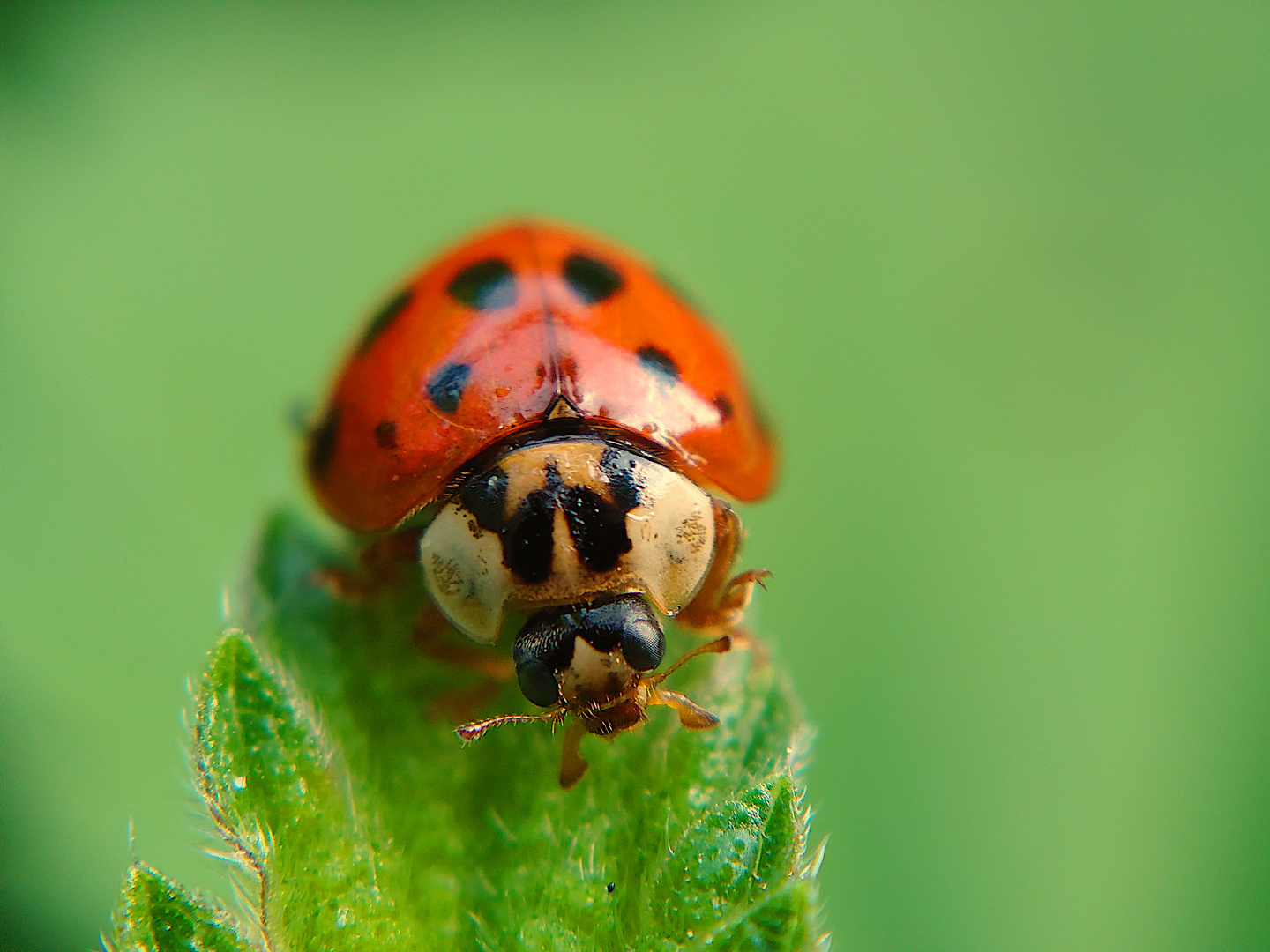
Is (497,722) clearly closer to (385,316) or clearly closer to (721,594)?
(721,594)

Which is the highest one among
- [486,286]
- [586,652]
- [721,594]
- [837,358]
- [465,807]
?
[837,358]

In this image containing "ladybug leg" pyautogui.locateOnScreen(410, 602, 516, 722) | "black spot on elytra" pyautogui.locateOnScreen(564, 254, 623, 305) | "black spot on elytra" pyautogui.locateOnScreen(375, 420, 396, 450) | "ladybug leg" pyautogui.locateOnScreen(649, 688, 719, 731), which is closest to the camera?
"ladybug leg" pyautogui.locateOnScreen(649, 688, 719, 731)

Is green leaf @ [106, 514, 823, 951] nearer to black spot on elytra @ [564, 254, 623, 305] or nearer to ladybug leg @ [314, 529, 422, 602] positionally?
ladybug leg @ [314, 529, 422, 602]

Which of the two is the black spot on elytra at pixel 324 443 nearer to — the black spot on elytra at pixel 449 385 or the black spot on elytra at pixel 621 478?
the black spot on elytra at pixel 449 385

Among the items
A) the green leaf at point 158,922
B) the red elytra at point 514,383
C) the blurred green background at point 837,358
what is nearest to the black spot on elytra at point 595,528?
the red elytra at point 514,383

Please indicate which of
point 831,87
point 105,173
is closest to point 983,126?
point 831,87

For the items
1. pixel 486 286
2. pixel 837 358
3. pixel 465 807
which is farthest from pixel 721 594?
pixel 837 358

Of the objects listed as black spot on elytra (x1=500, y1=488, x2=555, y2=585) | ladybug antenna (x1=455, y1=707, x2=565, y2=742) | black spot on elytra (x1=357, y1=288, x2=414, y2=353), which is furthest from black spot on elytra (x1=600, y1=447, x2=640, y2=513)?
black spot on elytra (x1=357, y1=288, x2=414, y2=353)
